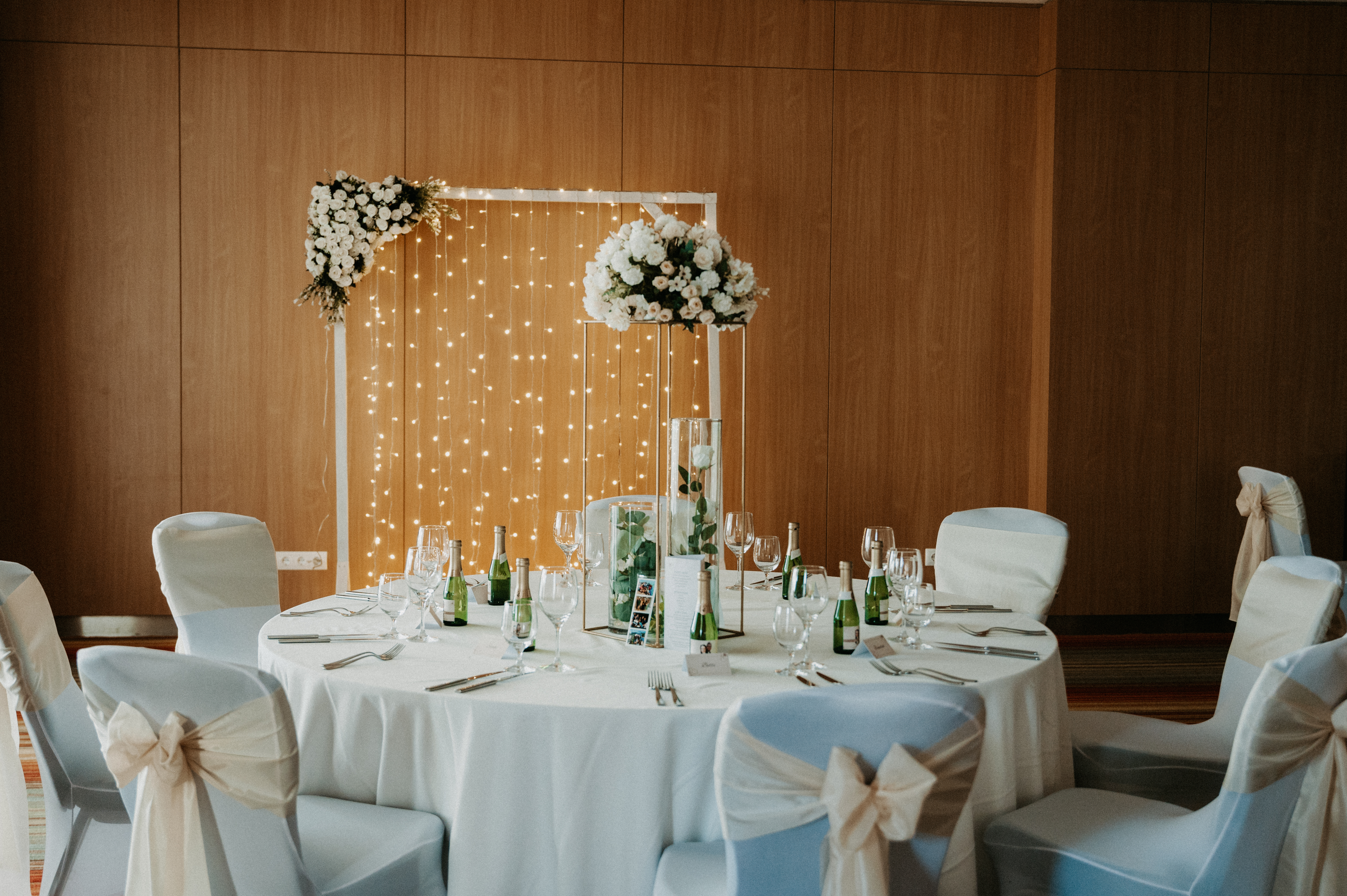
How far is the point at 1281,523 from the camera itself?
439cm

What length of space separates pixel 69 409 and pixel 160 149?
1.46 meters

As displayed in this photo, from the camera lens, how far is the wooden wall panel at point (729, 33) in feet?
17.2

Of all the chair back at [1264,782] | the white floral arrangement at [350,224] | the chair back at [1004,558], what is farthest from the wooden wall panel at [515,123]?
the chair back at [1264,782]

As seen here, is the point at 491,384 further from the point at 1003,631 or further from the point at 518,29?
the point at 1003,631

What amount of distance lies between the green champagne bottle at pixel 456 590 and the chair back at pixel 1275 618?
1.95m

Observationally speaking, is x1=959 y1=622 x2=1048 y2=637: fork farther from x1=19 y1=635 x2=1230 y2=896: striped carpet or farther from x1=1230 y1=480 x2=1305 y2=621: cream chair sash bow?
x1=1230 y1=480 x2=1305 y2=621: cream chair sash bow

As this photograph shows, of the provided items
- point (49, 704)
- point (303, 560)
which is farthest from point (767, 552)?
point (303, 560)

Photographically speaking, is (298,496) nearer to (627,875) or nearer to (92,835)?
(92,835)

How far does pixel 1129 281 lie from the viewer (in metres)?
5.42

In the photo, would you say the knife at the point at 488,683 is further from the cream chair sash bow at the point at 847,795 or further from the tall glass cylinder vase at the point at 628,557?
the cream chair sash bow at the point at 847,795

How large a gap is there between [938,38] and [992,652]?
424 centimetres

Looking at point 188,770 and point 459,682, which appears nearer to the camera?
point 188,770

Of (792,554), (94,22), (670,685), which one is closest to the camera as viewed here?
(670,685)

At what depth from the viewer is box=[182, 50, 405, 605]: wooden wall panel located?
509 centimetres
